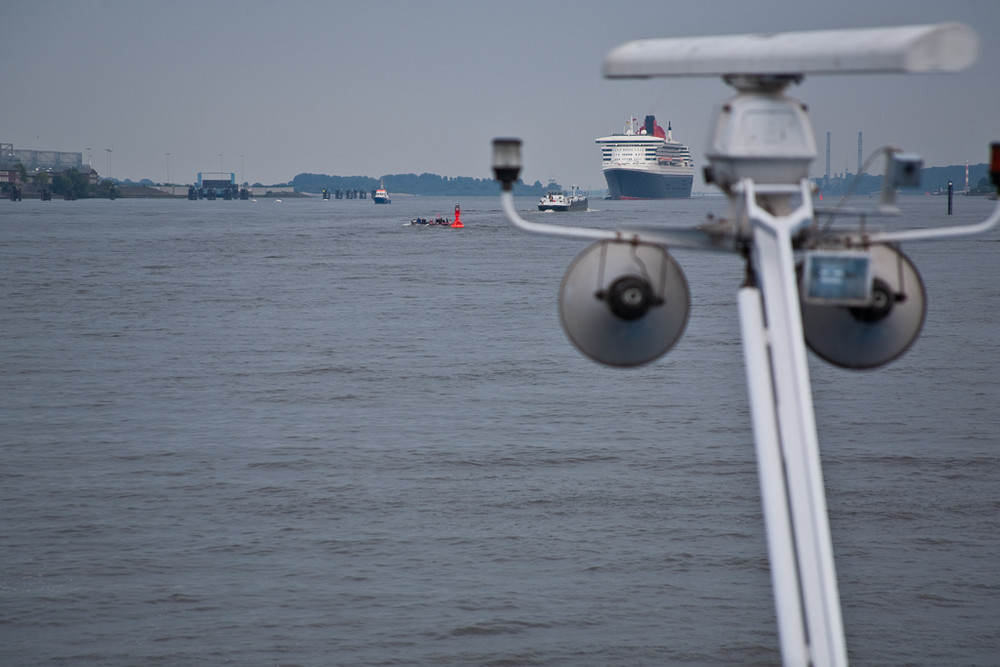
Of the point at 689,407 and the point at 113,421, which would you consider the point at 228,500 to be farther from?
the point at 689,407

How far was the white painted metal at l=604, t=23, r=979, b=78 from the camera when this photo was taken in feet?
10.6

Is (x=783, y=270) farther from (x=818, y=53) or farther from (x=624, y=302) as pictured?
(x=624, y=302)

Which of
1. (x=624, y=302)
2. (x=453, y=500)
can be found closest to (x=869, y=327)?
(x=624, y=302)

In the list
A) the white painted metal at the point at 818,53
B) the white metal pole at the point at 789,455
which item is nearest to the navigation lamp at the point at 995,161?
the white painted metal at the point at 818,53

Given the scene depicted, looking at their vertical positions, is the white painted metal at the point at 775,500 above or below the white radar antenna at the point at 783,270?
below

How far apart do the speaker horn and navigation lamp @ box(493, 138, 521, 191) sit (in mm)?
1033

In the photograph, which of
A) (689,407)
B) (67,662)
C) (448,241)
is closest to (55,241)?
(448,241)

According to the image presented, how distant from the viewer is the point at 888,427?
2512 cm

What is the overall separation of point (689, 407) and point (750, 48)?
23718mm

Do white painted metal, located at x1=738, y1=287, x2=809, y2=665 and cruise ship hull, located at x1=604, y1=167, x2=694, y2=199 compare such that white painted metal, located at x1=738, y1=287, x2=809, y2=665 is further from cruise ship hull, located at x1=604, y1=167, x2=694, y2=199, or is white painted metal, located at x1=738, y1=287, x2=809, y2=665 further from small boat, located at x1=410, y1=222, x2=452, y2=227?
cruise ship hull, located at x1=604, y1=167, x2=694, y2=199

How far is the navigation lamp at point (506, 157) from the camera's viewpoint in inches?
152

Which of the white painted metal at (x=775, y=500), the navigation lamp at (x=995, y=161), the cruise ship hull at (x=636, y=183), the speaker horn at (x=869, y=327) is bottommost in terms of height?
the white painted metal at (x=775, y=500)

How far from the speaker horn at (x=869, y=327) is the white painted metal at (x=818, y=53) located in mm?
818

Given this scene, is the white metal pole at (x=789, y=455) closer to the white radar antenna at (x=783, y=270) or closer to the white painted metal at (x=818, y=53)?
the white radar antenna at (x=783, y=270)
